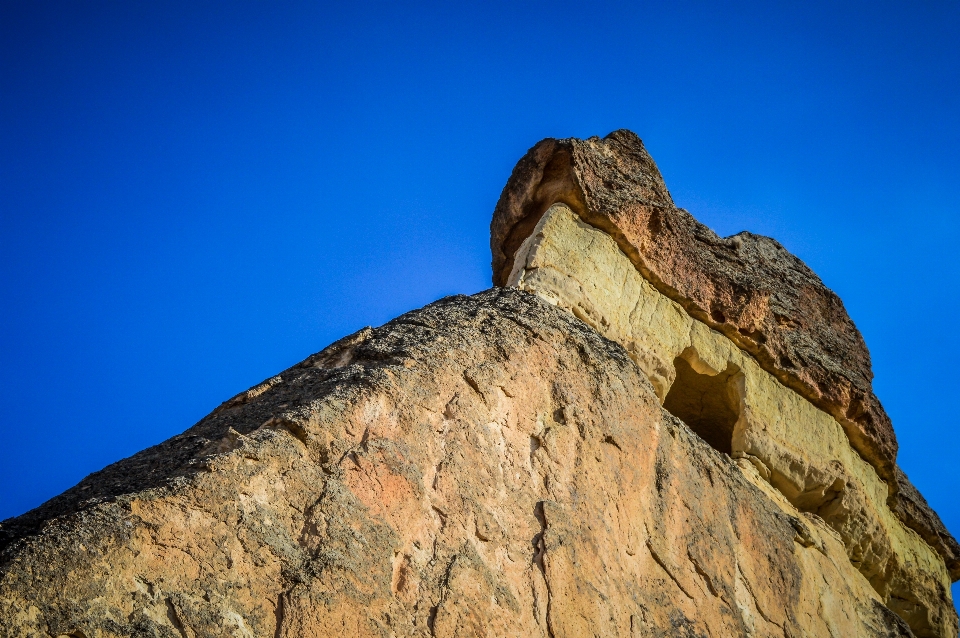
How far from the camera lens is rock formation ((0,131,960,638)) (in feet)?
13.4

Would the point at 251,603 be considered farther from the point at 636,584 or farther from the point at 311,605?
the point at 636,584

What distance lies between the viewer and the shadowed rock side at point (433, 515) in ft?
12.8

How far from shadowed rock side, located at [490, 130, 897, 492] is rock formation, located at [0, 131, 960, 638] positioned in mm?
34

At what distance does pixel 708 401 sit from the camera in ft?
32.2

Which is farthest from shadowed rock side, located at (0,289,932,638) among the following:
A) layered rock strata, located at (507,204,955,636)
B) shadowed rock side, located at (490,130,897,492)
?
shadowed rock side, located at (490,130,897,492)

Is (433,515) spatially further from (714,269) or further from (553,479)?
(714,269)

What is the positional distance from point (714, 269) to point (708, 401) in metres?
1.51

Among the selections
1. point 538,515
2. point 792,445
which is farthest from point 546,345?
point 792,445

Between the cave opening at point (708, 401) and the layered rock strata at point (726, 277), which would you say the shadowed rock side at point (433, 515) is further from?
the layered rock strata at point (726, 277)

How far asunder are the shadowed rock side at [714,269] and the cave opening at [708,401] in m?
0.56

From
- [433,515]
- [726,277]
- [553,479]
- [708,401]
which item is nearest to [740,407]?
[708,401]

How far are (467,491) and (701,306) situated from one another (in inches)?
193

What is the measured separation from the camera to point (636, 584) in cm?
614

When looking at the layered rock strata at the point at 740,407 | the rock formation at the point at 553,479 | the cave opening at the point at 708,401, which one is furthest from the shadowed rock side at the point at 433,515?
the cave opening at the point at 708,401
